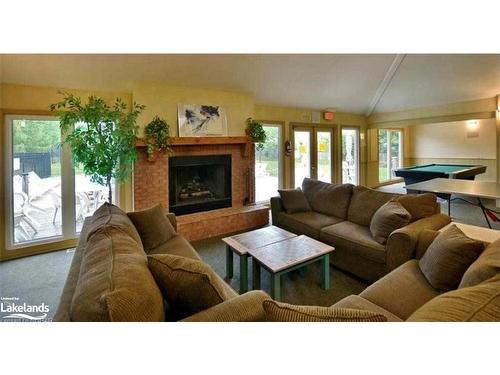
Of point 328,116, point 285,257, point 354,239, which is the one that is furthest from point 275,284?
point 328,116

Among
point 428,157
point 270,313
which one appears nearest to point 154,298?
point 270,313

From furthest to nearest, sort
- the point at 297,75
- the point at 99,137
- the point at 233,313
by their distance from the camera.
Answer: the point at 297,75
the point at 99,137
the point at 233,313

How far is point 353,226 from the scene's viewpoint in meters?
2.75

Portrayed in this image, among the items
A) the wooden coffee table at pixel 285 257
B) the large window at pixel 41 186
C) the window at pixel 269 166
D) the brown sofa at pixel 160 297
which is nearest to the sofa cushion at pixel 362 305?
the brown sofa at pixel 160 297

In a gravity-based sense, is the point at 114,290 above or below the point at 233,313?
above

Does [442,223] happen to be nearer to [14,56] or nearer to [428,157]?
[14,56]

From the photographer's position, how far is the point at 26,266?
2.74 metres

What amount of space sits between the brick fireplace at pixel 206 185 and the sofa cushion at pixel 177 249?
3.77 ft

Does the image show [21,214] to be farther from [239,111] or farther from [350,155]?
[350,155]

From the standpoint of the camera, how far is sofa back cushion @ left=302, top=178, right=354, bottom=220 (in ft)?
10.1

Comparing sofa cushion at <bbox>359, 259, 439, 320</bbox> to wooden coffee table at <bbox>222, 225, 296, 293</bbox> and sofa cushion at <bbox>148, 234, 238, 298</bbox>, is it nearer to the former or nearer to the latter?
wooden coffee table at <bbox>222, 225, 296, 293</bbox>

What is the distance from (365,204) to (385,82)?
309cm

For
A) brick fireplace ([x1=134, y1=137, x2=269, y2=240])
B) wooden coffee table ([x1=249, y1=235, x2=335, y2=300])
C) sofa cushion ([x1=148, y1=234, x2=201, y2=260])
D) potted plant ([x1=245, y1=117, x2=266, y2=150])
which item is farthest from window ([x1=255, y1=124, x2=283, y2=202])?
sofa cushion ([x1=148, y1=234, x2=201, y2=260])

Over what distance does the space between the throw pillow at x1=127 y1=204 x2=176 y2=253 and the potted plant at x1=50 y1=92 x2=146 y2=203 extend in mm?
819
